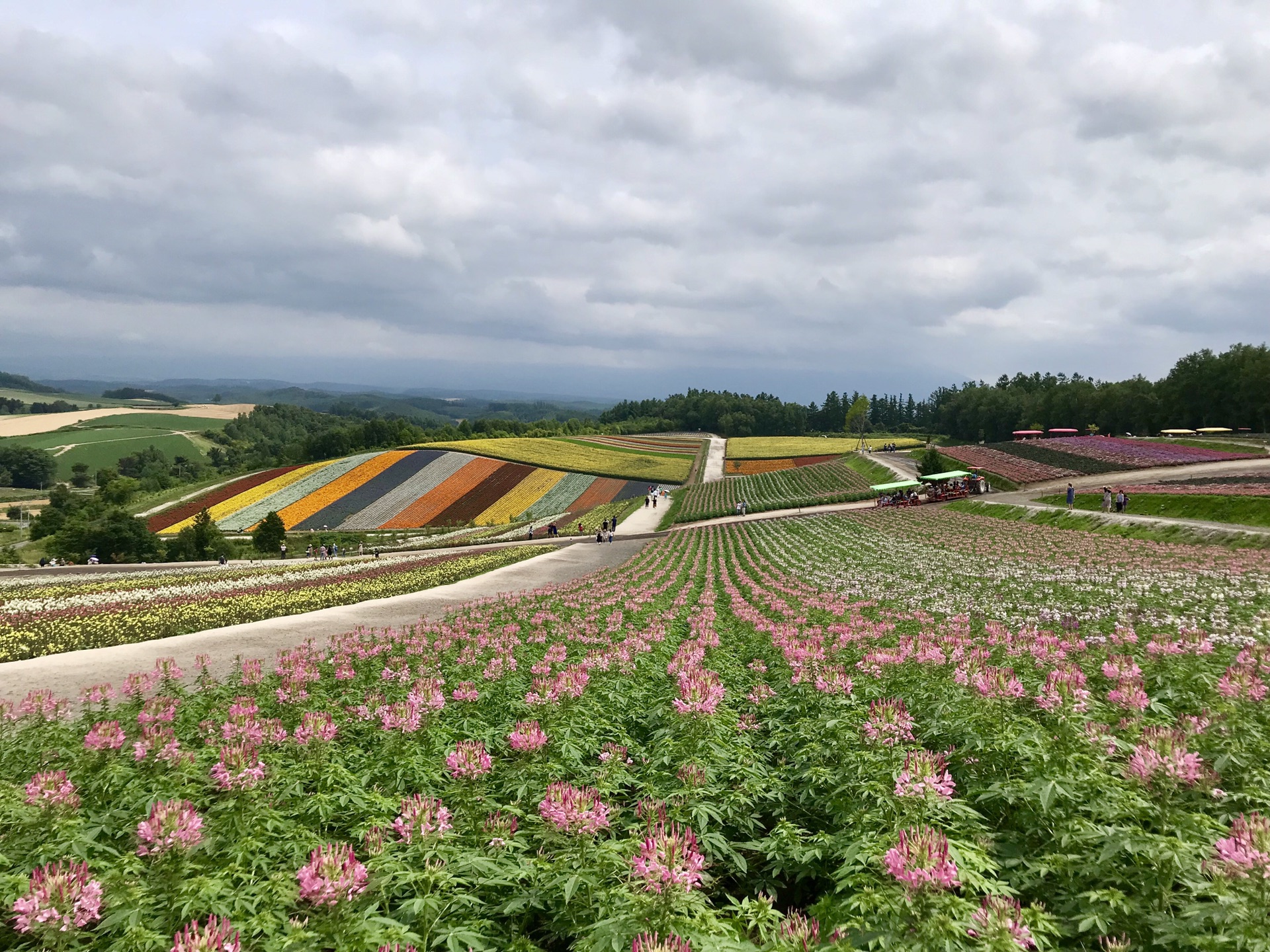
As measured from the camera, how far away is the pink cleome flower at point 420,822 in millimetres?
4258

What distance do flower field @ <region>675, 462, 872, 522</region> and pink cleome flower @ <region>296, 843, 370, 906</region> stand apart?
50556mm

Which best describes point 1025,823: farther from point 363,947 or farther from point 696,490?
point 696,490

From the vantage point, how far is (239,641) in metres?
16.6

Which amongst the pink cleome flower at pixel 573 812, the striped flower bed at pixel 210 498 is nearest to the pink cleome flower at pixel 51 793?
the pink cleome flower at pixel 573 812

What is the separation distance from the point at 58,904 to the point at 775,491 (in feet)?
212

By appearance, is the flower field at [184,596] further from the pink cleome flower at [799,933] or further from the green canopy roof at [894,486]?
the green canopy roof at [894,486]

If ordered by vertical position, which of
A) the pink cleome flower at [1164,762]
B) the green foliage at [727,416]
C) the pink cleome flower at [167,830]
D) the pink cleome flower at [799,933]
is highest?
the green foliage at [727,416]

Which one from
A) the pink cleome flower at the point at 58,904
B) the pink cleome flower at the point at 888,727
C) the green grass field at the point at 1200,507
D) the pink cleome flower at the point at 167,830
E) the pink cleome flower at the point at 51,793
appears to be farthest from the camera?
the green grass field at the point at 1200,507

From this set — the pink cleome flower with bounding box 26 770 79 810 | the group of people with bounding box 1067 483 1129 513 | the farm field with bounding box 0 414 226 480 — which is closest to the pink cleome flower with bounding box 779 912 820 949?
the pink cleome flower with bounding box 26 770 79 810

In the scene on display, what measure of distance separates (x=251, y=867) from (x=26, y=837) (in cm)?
189

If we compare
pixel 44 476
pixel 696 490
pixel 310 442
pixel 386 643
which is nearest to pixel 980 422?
Answer: pixel 696 490

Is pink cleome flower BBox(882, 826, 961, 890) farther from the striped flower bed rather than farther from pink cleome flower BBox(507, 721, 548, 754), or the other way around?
the striped flower bed

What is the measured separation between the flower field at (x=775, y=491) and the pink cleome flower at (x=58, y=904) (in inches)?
2001

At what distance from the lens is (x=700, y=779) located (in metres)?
5.30
